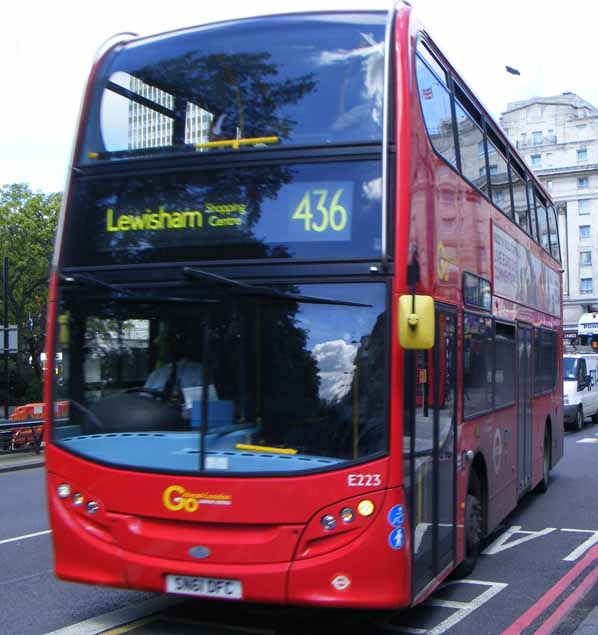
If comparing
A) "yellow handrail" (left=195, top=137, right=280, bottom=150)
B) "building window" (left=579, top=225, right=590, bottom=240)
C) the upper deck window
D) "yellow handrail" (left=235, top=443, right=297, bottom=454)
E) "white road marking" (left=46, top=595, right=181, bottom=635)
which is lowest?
"white road marking" (left=46, top=595, right=181, bottom=635)

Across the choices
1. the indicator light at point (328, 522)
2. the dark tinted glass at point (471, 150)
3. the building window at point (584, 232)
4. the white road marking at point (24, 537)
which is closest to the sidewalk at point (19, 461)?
the white road marking at point (24, 537)

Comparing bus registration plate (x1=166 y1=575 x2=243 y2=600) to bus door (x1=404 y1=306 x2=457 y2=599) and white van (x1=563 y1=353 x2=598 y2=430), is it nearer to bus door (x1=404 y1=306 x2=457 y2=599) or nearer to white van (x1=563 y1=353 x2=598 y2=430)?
bus door (x1=404 y1=306 x2=457 y2=599)

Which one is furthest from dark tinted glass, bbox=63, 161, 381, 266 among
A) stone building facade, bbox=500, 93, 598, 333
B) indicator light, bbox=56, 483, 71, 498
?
stone building facade, bbox=500, 93, 598, 333

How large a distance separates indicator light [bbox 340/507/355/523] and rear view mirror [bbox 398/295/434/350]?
1.03 m

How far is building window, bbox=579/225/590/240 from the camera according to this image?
8775 cm

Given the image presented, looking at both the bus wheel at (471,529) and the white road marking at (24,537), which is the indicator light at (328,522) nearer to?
the bus wheel at (471,529)

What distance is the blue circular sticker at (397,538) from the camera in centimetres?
520

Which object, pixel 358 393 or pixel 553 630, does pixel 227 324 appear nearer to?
pixel 358 393

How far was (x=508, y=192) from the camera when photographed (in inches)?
383

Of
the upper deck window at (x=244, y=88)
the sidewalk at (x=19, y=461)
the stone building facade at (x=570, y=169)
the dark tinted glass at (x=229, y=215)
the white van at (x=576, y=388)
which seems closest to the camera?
the dark tinted glass at (x=229, y=215)

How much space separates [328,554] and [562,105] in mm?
96867

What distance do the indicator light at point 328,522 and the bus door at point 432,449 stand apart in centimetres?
55

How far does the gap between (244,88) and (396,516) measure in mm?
3006

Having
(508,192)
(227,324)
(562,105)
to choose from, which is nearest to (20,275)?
(508,192)
